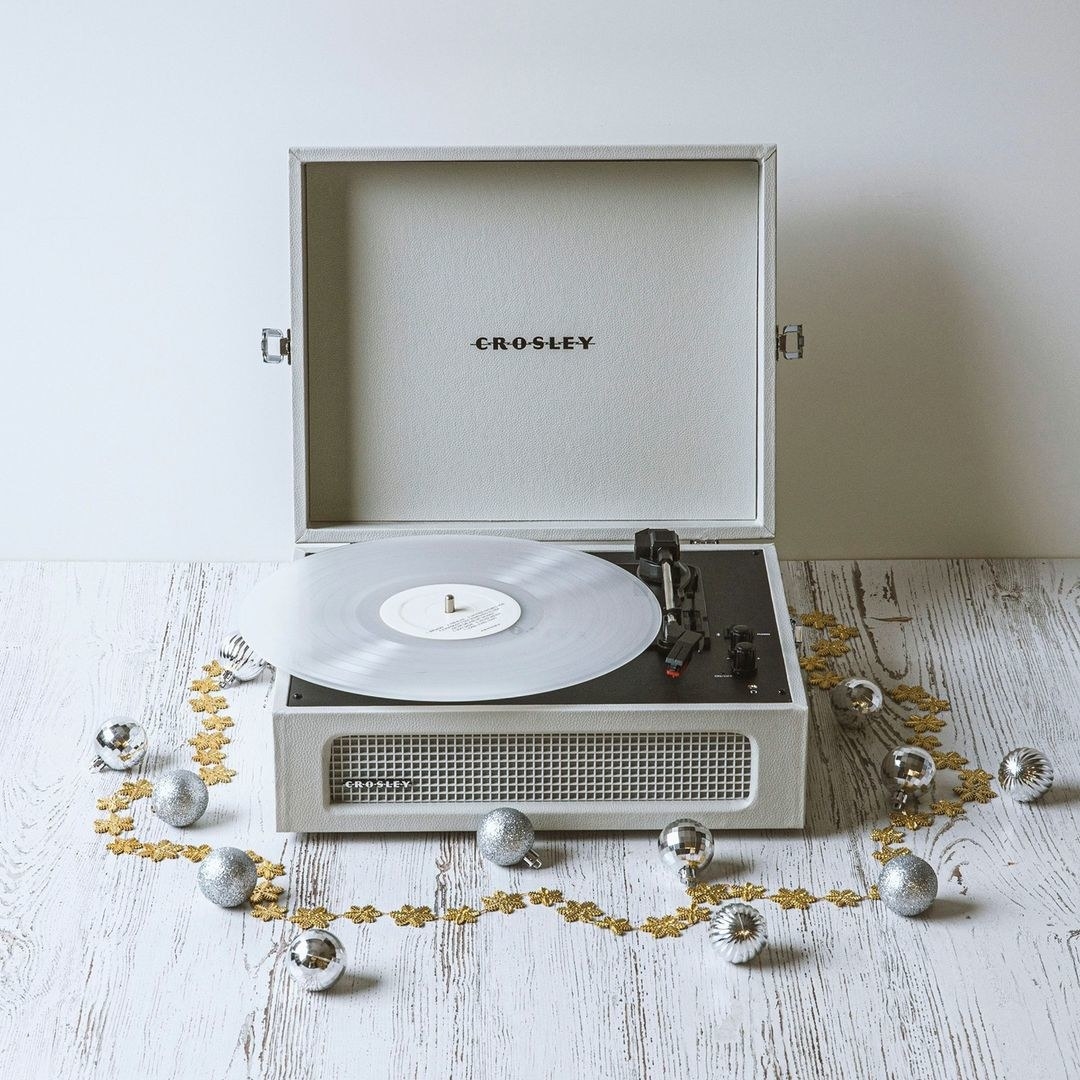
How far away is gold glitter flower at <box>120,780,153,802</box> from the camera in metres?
1.33

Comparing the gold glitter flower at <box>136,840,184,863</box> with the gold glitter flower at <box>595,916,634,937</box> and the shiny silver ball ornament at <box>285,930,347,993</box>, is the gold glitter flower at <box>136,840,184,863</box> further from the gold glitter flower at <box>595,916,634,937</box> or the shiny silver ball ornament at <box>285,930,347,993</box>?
the gold glitter flower at <box>595,916,634,937</box>

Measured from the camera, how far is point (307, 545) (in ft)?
5.00

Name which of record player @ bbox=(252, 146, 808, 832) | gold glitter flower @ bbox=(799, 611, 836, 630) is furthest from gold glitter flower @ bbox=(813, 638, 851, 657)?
record player @ bbox=(252, 146, 808, 832)

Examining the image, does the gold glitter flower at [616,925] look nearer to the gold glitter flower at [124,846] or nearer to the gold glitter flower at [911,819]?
the gold glitter flower at [911,819]

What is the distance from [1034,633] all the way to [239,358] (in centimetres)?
97

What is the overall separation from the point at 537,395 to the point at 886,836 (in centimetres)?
60

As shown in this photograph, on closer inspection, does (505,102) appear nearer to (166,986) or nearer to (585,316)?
(585,316)

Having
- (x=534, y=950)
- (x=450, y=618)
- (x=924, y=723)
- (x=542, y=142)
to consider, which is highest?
(x=542, y=142)

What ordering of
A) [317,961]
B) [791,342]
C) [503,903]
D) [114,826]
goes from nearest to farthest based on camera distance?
[317,961] < [503,903] < [114,826] < [791,342]

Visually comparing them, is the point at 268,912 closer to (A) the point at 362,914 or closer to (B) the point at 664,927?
(A) the point at 362,914

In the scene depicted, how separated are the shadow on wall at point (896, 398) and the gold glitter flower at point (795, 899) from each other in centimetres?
71

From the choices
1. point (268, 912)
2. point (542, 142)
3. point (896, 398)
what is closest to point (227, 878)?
point (268, 912)

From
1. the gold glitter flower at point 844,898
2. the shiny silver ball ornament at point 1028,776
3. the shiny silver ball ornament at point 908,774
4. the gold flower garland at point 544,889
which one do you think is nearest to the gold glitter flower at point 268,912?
the gold flower garland at point 544,889

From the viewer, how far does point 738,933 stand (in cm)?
110
